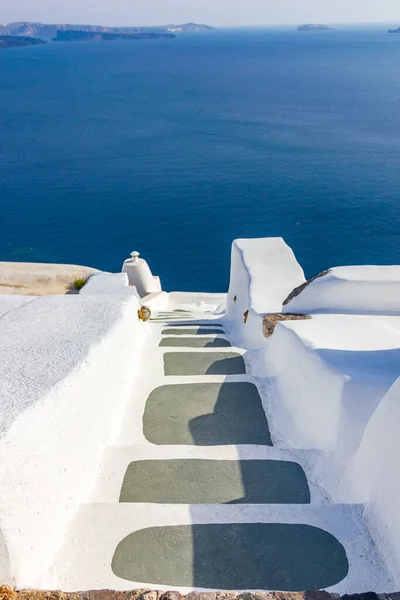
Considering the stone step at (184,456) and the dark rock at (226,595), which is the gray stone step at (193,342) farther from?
the dark rock at (226,595)

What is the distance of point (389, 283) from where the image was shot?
30.4ft

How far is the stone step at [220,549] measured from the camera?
429cm

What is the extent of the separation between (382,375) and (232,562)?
2.68 m

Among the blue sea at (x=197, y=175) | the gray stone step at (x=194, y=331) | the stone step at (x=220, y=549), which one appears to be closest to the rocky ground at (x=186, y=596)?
the stone step at (x=220, y=549)

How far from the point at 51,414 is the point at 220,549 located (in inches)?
81.6

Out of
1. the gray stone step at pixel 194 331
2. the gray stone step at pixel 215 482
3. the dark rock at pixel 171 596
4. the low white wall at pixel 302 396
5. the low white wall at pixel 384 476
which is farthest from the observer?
the gray stone step at pixel 194 331

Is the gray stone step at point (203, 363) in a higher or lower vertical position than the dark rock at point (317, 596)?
lower

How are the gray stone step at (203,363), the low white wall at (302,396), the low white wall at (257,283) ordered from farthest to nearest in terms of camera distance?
the low white wall at (257,283), the gray stone step at (203,363), the low white wall at (302,396)

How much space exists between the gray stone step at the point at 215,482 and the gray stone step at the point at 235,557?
482mm

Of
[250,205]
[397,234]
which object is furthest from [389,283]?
[250,205]

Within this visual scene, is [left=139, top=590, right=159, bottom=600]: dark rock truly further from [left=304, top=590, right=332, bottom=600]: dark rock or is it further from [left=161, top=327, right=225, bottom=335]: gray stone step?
[left=161, top=327, right=225, bottom=335]: gray stone step

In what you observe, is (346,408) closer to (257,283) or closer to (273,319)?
(273,319)

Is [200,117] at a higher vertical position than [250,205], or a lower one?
higher

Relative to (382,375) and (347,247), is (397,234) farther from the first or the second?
(382,375)
